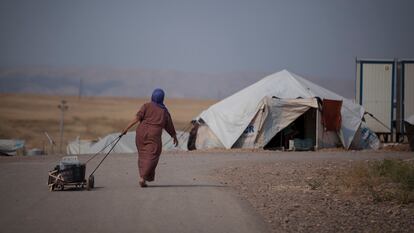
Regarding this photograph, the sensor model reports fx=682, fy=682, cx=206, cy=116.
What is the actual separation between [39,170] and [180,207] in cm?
666

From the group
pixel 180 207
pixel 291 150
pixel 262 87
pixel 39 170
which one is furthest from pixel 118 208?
pixel 262 87

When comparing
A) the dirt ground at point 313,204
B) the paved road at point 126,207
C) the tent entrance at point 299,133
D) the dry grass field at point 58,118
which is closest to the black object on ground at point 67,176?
the paved road at point 126,207

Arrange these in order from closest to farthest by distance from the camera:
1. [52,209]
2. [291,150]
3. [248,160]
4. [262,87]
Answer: [52,209]
[248,160]
[291,150]
[262,87]

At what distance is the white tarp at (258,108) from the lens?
24297mm

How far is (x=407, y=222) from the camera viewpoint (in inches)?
324

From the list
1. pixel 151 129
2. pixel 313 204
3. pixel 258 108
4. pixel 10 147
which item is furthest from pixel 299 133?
→ pixel 313 204

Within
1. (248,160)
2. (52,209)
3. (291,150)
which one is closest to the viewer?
(52,209)

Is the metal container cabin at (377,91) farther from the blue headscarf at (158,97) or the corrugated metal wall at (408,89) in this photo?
the blue headscarf at (158,97)

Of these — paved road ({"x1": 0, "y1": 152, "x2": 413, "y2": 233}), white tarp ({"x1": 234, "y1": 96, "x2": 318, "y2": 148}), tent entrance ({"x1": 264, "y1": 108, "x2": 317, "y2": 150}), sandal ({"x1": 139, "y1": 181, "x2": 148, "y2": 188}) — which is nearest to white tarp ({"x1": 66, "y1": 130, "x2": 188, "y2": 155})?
white tarp ({"x1": 234, "y1": 96, "x2": 318, "y2": 148})

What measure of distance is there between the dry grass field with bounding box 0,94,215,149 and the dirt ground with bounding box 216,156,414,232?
27.5m

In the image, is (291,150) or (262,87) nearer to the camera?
(291,150)

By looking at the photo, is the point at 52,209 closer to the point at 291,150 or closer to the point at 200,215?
the point at 200,215

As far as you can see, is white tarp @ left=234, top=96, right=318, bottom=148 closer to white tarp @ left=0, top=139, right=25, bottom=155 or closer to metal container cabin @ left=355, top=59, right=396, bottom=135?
metal container cabin @ left=355, top=59, right=396, bottom=135

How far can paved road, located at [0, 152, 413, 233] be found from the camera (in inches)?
294
